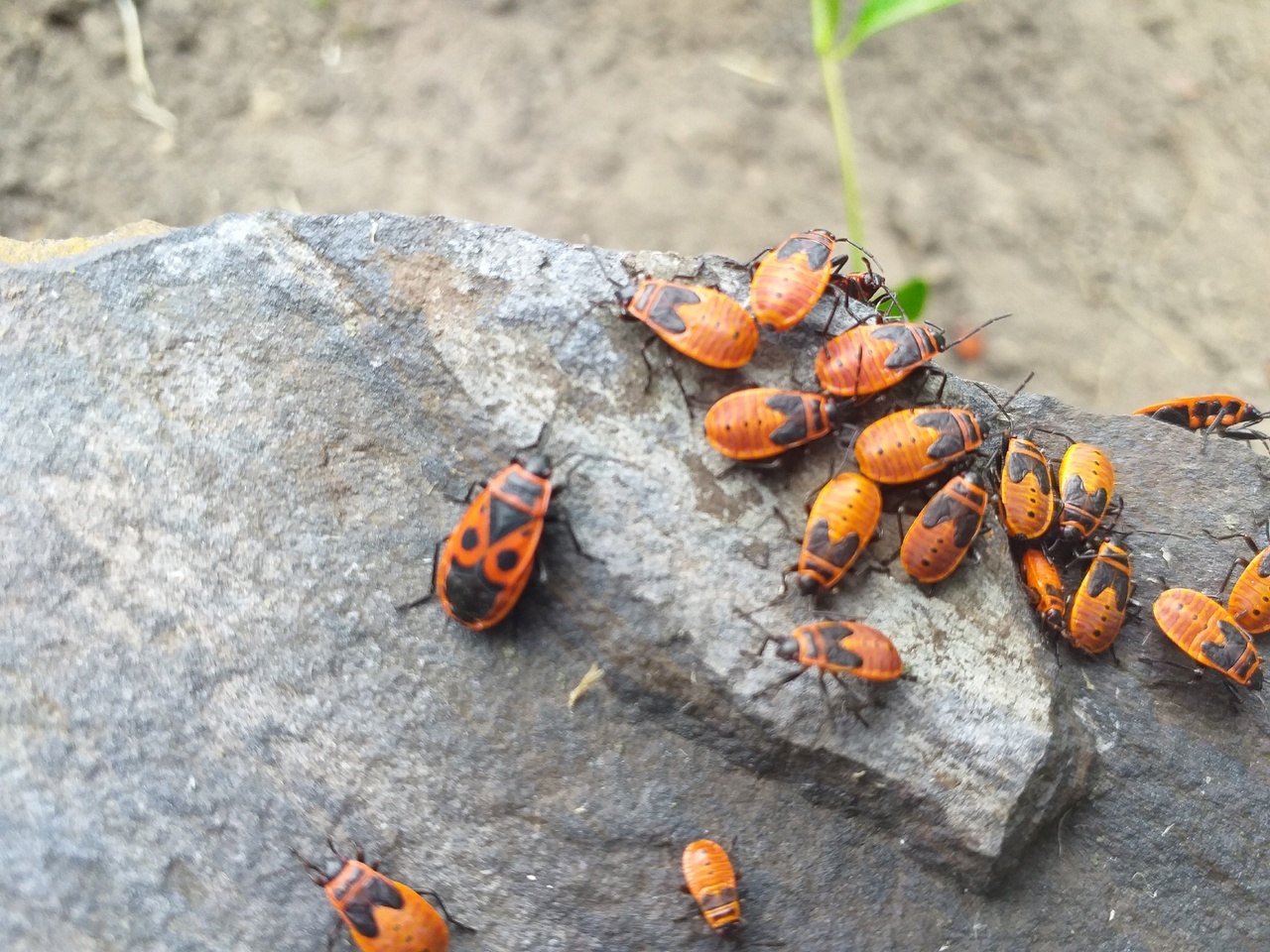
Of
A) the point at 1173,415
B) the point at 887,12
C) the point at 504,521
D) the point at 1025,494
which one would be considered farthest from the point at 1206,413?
the point at 504,521

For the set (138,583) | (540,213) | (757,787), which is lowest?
(540,213)

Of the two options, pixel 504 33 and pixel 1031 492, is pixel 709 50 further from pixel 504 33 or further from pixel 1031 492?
pixel 1031 492

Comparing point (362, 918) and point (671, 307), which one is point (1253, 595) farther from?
point (362, 918)

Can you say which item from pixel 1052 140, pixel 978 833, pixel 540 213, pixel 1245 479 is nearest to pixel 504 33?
pixel 540 213

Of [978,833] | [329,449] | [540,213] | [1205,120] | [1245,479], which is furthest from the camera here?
[1205,120]

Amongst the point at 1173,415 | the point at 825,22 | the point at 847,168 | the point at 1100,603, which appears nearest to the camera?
the point at 1100,603

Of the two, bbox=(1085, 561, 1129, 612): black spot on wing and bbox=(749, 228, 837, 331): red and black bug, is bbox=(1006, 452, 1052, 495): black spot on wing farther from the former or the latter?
bbox=(749, 228, 837, 331): red and black bug

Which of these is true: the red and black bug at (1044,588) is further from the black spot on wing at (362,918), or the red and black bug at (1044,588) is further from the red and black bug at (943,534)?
the black spot on wing at (362,918)
